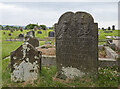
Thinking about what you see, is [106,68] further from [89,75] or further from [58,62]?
[58,62]

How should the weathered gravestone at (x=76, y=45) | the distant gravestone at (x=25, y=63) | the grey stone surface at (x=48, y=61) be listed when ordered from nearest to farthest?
the weathered gravestone at (x=76, y=45) → the distant gravestone at (x=25, y=63) → the grey stone surface at (x=48, y=61)

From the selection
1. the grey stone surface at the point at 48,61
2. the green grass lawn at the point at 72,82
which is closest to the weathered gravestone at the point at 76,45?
the green grass lawn at the point at 72,82

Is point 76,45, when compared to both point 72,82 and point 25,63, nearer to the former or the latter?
point 72,82

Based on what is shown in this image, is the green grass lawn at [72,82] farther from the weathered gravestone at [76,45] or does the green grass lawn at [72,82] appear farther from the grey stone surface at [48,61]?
the grey stone surface at [48,61]

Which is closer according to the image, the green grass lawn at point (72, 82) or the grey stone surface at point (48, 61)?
the green grass lawn at point (72, 82)

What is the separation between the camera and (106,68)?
562cm

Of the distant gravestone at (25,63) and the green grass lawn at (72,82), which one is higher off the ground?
the distant gravestone at (25,63)

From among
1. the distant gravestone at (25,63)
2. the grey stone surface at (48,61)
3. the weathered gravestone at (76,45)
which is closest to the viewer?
the weathered gravestone at (76,45)

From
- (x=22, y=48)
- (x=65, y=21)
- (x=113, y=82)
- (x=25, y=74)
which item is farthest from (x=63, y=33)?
(x=113, y=82)

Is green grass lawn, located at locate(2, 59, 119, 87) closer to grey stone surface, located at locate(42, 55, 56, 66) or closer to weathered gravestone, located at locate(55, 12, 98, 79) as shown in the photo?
weathered gravestone, located at locate(55, 12, 98, 79)

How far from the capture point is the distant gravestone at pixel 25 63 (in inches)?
175

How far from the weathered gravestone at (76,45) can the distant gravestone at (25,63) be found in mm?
938

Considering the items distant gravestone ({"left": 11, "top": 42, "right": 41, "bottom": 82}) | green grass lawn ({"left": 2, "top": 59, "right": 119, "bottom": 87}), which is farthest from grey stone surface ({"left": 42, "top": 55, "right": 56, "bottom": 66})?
distant gravestone ({"left": 11, "top": 42, "right": 41, "bottom": 82})

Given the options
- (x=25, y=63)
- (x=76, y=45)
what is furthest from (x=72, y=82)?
(x=25, y=63)
